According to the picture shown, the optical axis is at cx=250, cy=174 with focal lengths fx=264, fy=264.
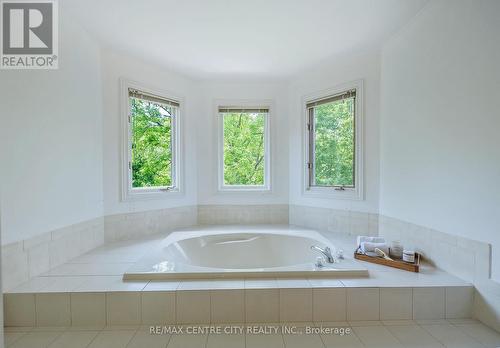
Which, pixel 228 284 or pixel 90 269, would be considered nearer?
pixel 228 284

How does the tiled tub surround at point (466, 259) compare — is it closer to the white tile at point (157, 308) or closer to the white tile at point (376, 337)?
the white tile at point (376, 337)

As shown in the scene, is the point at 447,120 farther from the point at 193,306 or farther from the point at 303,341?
the point at 193,306

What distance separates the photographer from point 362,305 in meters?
1.64

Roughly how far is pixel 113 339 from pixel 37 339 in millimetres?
429

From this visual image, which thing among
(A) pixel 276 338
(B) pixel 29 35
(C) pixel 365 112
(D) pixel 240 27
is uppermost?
(D) pixel 240 27

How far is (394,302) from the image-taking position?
165 cm

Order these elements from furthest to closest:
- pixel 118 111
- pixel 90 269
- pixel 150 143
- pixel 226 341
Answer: pixel 150 143 → pixel 118 111 → pixel 90 269 → pixel 226 341

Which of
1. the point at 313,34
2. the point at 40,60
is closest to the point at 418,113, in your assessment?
the point at 313,34

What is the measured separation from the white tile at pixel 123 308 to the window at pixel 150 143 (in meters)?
1.24

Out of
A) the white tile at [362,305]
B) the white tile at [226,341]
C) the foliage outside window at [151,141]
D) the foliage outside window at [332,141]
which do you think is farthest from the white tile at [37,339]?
the foliage outside window at [332,141]

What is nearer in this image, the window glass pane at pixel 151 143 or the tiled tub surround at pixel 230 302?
the tiled tub surround at pixel 230 302

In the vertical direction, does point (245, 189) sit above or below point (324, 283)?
above

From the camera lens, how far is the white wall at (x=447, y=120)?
5.05ft

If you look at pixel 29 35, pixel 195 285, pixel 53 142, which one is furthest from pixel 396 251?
pixel 29 35
